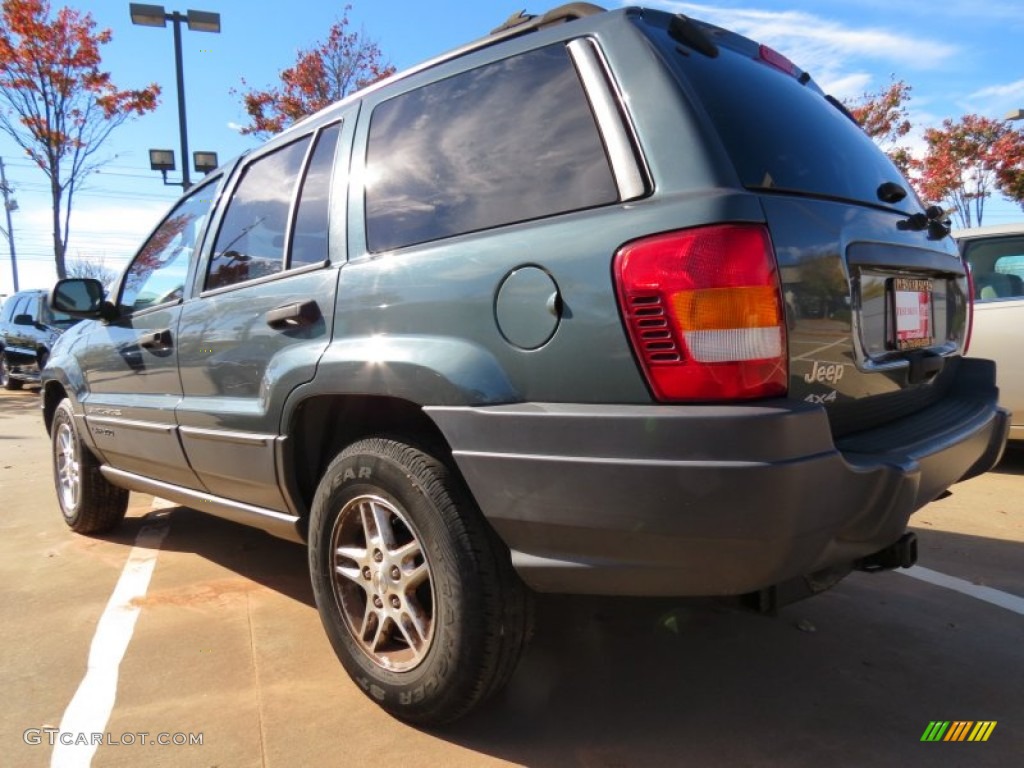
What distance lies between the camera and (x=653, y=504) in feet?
5.47

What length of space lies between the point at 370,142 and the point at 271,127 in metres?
15.0

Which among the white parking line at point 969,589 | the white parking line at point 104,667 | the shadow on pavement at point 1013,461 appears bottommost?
Answer: the white parking line at point 104,667

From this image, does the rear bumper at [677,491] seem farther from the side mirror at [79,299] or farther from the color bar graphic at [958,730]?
the side mirror at [79,299]

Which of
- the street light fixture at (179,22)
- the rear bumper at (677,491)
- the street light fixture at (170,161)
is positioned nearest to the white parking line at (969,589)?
the rear bumper at (677,491)

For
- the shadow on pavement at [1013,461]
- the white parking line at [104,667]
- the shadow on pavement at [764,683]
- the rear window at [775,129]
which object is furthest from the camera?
the shadow on pavement at [1013,461]

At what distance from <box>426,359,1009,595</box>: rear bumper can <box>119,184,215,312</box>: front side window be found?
2056 millimetres

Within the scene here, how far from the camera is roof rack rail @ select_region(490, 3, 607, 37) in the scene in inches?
82.1

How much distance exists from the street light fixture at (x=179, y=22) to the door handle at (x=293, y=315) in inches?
418

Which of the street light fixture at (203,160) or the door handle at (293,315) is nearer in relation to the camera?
the door handle at (293,315)

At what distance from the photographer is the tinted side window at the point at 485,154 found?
1.92m

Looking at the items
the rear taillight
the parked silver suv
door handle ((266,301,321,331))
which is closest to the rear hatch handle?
the parked silver suv

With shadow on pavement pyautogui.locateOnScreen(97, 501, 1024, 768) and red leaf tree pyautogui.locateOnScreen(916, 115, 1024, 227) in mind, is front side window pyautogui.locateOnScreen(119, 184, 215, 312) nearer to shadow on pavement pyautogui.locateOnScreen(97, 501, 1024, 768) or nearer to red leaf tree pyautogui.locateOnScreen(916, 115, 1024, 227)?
shadow on pavement pyautogui.locateOnScreen(97, 501, 1024, 768)

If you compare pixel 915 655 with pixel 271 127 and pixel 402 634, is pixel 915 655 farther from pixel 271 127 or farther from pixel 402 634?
pixel 271 127

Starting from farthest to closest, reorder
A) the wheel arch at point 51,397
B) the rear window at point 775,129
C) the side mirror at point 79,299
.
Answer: the wheel arch at point 51,397
the side mirror at point 79,299
the rear window at point 775,129
